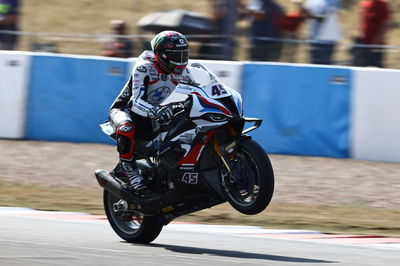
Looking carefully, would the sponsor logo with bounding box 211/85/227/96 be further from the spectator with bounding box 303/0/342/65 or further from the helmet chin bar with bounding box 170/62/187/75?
the spectator with bounding box 303/0/342/65

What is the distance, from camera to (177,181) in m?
7.05

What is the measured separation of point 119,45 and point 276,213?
5.09 meters

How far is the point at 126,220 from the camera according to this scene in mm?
7730

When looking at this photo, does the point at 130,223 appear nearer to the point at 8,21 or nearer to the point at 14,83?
the point at 14,83

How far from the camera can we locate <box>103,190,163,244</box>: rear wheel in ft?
24.7

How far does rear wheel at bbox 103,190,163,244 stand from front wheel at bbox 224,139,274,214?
1029mm

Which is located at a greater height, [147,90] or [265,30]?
[147,90]

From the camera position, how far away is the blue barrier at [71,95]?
43.7 ft

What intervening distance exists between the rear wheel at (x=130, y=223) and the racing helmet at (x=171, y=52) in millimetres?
1229

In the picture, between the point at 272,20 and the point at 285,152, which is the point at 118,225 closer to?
the point at 285,152

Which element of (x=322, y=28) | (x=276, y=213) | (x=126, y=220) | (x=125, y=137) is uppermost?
(x=322, y=28)

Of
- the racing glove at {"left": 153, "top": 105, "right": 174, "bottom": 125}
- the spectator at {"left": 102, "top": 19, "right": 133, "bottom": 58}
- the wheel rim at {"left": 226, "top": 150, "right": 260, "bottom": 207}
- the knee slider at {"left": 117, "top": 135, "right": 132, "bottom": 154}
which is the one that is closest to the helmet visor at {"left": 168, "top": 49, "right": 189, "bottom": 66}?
the racing glove at {"left": 153, "top": 105, "right": 174, "bottom": 125}

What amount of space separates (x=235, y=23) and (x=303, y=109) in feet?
5.14

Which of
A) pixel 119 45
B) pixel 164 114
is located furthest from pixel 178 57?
pixel 119 45
